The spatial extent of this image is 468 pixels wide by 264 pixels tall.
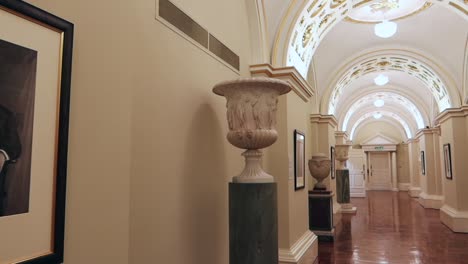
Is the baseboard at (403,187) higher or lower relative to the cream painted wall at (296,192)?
lower

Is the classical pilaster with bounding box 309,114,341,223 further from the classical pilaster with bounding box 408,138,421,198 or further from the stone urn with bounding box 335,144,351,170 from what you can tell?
the classical pilaster with bounding box 408,138,421,198

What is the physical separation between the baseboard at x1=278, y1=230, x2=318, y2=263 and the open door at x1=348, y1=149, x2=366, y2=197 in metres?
13.6

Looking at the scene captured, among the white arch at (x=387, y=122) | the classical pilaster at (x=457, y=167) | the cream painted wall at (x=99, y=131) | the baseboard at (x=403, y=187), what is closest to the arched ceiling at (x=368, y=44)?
the classical pilaster at (x=457, y=167)

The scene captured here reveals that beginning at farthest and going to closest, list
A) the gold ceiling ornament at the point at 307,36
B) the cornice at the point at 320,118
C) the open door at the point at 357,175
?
1. the open door at the point at 357,175
2. the cornice at the point at 320,118
3. the gold ceiling ornament at the point at 307,36

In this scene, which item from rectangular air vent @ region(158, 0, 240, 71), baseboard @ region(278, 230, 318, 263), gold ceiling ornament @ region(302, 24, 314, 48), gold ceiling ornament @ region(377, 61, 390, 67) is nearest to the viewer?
rectangular air vent @ region(158, 0, 240, 71)

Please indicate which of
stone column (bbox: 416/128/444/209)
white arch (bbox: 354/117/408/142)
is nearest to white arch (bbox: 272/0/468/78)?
stone column (bbox: 416/128/444/209)

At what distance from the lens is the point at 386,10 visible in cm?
775

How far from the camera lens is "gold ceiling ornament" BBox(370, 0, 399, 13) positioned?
24.5 feet

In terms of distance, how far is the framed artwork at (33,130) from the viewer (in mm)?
1567

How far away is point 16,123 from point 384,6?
7.72 metres

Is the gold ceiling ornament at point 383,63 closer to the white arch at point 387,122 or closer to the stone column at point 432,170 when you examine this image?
the stone column at point 432,170

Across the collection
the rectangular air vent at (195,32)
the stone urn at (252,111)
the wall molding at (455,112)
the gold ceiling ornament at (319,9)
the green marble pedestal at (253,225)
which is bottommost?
the green marble pedestal at (253,225)

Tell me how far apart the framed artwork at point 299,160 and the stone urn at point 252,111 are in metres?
2.28

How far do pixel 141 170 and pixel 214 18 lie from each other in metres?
2.04
